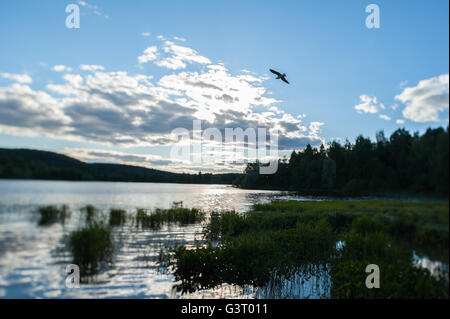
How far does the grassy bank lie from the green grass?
3.36 metres

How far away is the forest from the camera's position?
3722 millimetres

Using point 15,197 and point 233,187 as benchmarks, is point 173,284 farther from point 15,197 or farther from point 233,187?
point 233,187

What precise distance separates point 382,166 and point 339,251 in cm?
434

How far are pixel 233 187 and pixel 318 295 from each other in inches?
285

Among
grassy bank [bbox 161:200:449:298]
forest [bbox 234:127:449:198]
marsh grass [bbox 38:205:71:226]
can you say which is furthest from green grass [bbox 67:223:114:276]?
forest [bbox 234:127:449:198]

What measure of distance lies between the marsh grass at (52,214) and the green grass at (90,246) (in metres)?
0.40

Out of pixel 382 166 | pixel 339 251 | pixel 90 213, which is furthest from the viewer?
pixel 339 251

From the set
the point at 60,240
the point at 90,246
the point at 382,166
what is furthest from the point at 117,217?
the point at 382,166

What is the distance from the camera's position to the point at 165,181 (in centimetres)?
826

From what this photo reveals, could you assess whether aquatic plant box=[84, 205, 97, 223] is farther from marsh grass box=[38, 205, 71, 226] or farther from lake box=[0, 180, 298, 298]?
marsh grass box=[38, 205, 71, 226]

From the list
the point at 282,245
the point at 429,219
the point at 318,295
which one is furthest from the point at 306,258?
the point at 429,219

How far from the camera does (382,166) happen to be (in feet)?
15.6

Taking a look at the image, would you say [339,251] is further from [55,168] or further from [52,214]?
[55,168]

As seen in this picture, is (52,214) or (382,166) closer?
(382,166)
